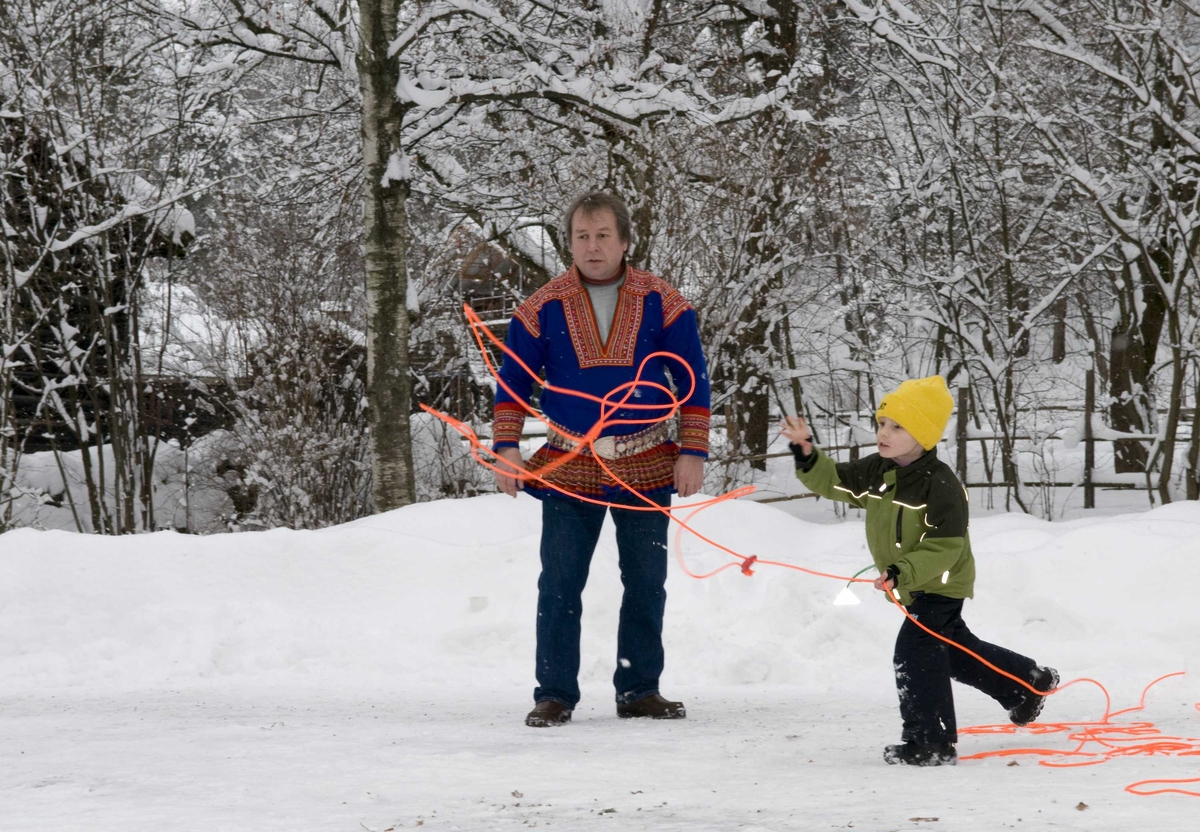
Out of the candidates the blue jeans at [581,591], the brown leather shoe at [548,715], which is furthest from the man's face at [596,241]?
the brown leather shoe at [548,715]

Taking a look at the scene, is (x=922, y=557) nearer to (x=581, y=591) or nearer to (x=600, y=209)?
(x=581, y=591)

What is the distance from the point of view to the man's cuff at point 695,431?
13.6 feet

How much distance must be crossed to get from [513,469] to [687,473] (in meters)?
0.62

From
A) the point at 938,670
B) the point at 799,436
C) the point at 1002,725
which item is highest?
the point at 799,436

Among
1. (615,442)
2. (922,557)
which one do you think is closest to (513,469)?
(615,442)

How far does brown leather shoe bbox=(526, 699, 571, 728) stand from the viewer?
3937 millimetres

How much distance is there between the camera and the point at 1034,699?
147 inches

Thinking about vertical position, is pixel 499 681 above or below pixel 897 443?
below

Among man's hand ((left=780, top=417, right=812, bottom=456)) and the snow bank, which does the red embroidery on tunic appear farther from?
the snow bank

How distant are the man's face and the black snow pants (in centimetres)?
158

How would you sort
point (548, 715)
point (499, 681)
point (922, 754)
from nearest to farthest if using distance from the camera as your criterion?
point (922, 754), point (548, 715), point (499, 681)

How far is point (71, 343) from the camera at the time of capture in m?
9.75

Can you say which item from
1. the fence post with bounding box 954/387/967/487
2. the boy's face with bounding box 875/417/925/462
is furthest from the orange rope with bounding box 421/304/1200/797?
the fence post with bounding box 954/387/967/487

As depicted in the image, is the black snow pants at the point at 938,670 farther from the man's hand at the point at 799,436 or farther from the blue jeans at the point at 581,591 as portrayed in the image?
the blue jeans at the point at 581,591
